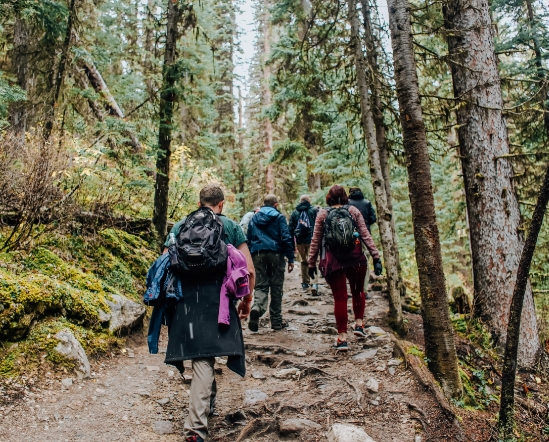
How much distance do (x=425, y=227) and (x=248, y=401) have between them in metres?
2.89

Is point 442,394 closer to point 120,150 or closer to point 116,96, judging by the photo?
point 120,150

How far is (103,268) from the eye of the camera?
22.4 ft

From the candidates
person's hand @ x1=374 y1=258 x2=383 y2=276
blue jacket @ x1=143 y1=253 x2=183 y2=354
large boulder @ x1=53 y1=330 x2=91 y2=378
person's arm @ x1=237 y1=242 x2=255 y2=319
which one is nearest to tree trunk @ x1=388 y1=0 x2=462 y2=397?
person's hand @ x1=374 y1=258 x2=383 y2=276

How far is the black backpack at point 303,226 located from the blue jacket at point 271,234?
9.88ft

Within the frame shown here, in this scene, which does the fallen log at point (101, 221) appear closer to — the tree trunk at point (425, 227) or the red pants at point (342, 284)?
the red pants at point (342, 284)

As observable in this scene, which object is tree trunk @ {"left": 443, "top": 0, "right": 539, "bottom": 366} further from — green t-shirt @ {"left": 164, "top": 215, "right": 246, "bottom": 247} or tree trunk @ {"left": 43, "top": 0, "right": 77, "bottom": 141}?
tree trunk @ {"left": 43, "top": 0, "right": 77, "bottom": 141}

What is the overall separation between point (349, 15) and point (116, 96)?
7.17 meters

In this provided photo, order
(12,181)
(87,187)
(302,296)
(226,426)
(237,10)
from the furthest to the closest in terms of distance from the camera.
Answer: (237,10) < (302,296) < (87,187) < (12,181) < (226,426)

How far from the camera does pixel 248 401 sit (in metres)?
4.65

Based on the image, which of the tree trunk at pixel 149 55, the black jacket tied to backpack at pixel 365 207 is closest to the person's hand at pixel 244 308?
the black jacket tied to backpack at pixel 365 207

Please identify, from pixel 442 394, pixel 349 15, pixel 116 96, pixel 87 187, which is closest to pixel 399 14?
pixel 349 15

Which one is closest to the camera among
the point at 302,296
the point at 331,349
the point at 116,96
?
the point at 331,349

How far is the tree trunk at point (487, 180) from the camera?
7.00 meters

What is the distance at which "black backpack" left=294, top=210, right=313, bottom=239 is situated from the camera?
1067 centimetres
